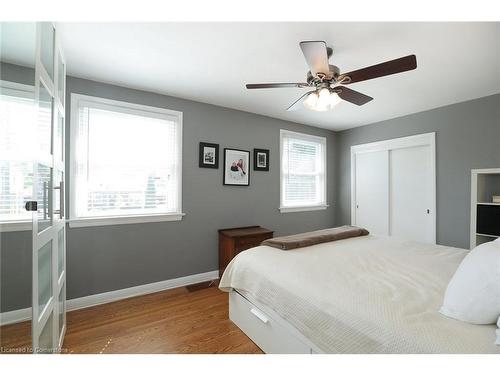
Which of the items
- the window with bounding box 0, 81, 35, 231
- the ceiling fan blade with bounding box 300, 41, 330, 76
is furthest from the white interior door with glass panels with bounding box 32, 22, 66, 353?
the ceiling fan blade with bounding box 300, 41, 330, 76

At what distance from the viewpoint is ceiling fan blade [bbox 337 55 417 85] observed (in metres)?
1.39

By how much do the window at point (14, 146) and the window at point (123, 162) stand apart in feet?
1.67

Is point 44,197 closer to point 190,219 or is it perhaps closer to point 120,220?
point 120,220

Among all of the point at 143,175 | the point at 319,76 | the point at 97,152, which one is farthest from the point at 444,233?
the point at 97,152

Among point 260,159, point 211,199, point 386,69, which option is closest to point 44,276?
point 211,199

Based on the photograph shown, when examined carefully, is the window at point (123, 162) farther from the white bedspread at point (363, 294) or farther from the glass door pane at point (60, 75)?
the white bedspread at point (363, 294)

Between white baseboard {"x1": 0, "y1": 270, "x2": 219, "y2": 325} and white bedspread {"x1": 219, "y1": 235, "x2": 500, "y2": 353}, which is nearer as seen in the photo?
white bedspread {"x1": 219, "y1": 235, "x2": 500, "y2": 353}

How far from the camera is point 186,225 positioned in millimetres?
2955

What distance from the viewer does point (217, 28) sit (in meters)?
1.62

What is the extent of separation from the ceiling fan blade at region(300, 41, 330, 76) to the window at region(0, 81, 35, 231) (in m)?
1.98

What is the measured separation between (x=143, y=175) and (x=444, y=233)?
4.02 meters

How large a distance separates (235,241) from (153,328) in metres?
Answer: 1.21

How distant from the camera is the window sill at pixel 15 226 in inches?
72.4

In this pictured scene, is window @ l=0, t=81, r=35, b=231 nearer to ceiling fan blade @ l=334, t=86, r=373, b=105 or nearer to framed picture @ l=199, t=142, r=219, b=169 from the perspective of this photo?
framed picture @ l=199, t=142, r=219, b=169
